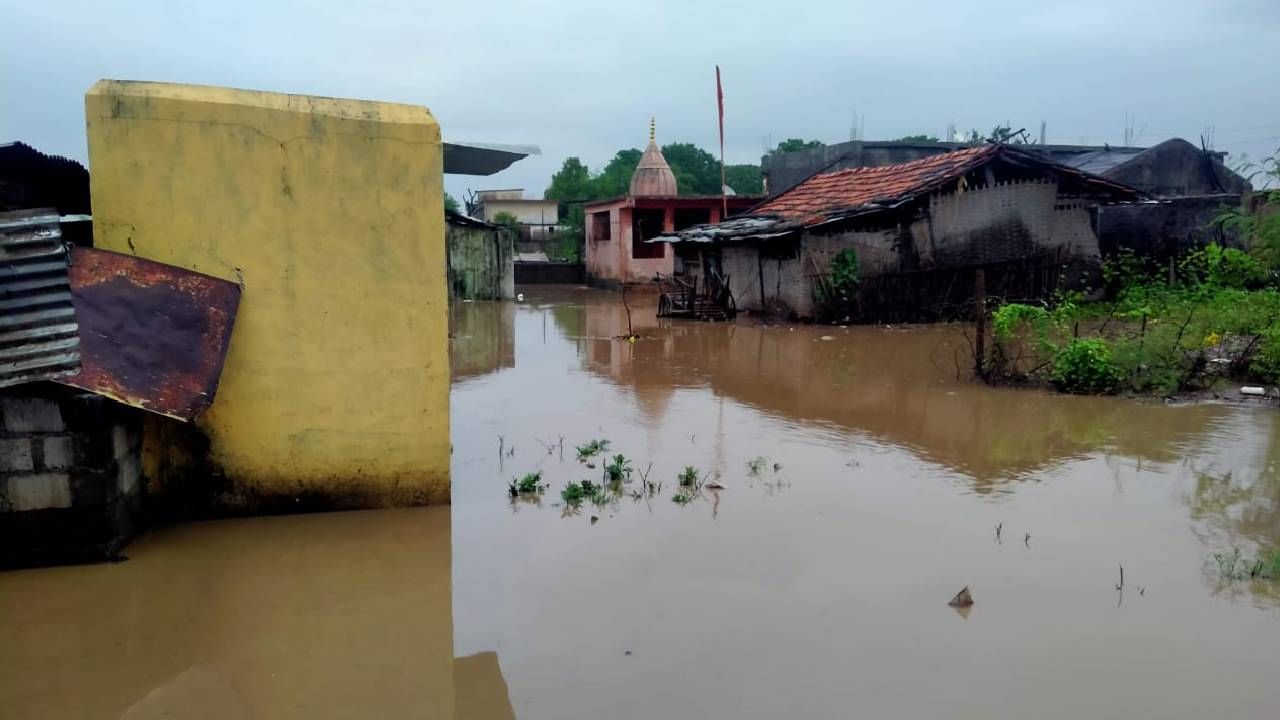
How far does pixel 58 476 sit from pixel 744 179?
5620cm

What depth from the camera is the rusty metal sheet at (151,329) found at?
15.3 ft

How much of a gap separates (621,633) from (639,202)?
24483 millimetres

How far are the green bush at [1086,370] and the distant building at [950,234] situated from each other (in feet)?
21.9

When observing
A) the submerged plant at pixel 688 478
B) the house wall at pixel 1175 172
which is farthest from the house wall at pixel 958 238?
the submerged plant at pixel 688 478

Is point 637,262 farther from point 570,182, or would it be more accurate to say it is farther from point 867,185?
point 570,182

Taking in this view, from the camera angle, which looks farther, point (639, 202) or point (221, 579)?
point (639, 202)

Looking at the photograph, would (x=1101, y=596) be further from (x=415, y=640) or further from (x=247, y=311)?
(x=247, y=311)

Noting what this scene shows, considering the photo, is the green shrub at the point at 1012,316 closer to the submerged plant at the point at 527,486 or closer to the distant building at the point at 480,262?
the submerged plant at the point at 527,486

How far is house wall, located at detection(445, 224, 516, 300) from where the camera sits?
2439 centimetres

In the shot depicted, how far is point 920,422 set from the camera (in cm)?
850

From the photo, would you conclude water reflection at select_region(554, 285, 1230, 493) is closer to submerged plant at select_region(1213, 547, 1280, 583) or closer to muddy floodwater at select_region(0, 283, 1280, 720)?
muddy floodwater at select_region(0, 283, 1280, 720)

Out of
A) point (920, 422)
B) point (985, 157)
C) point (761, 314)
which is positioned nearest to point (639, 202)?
point (761, 314)

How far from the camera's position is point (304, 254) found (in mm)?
5578

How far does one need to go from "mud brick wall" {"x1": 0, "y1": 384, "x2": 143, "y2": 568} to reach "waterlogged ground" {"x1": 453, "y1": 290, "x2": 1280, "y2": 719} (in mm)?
1865
